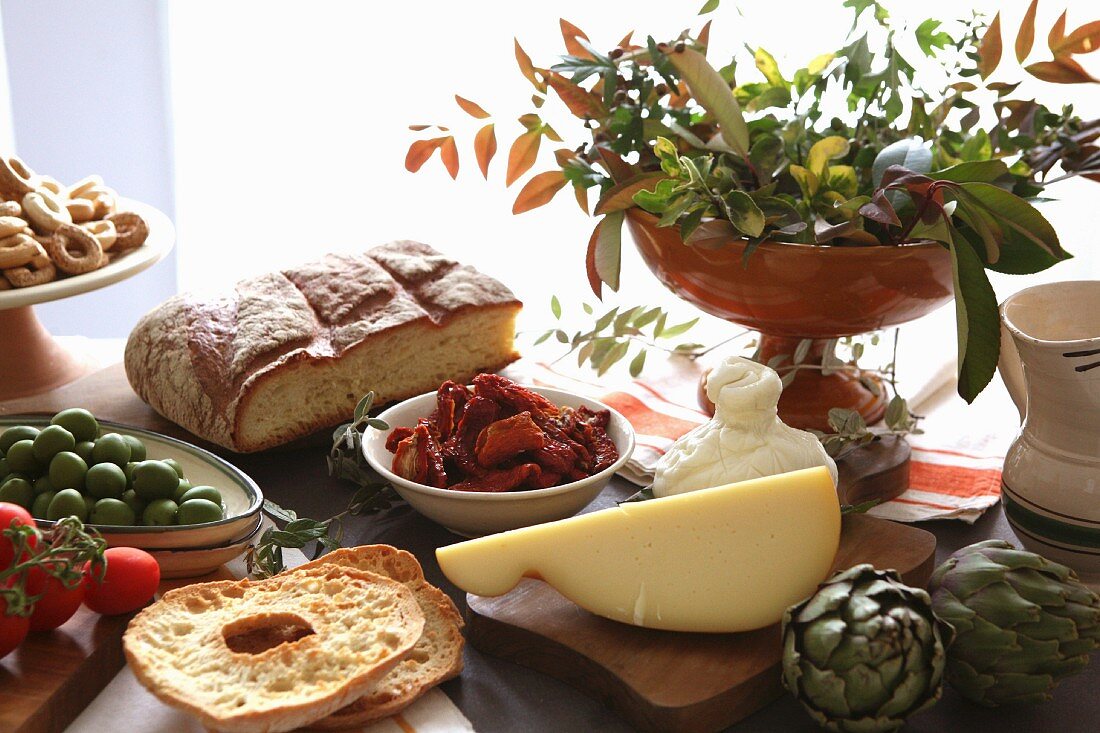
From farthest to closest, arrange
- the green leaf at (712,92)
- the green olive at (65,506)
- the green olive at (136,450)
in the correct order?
the green leaf at (712,92) → the green olive at (136,450) → the green olive at (65,506)

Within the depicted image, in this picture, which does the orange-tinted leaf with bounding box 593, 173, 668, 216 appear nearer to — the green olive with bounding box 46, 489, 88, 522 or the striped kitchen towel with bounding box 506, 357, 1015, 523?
the striped kitchen towel with bounding box 506, 357, 1015, 523

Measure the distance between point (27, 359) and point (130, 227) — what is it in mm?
266

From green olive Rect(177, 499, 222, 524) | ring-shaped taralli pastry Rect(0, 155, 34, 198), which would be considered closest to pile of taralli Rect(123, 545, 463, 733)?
green olive Rect(177, 499, 222, 524)

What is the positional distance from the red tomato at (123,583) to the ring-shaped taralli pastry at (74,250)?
2.15ft

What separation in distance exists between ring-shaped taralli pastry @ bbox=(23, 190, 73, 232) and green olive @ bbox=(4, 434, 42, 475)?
52 centimetres

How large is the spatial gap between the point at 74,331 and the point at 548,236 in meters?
1.70

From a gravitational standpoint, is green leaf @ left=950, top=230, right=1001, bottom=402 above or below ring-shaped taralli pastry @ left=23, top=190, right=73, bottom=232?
above

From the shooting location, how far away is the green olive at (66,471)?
110 centimetres

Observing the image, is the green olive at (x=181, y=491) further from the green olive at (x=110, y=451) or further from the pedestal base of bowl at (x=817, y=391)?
the pedestal base of bowl at (x=817, y=391)

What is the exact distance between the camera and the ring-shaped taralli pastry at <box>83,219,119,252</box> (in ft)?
5.19

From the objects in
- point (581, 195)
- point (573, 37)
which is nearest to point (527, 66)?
point (573, 37)

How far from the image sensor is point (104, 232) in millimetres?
1597

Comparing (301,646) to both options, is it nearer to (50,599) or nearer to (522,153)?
(50,599)

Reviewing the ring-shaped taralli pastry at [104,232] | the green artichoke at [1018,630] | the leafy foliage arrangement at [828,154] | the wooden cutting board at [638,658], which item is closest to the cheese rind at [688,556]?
the wooden cutting board at [638,658]
